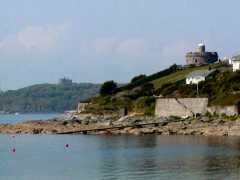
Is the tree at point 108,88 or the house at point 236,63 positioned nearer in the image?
the house at point 236,63

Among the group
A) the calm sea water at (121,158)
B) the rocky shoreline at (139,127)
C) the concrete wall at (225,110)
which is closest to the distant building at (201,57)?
the rocky shoreline at (139,127)

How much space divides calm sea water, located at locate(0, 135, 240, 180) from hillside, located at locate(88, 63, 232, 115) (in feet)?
56.2

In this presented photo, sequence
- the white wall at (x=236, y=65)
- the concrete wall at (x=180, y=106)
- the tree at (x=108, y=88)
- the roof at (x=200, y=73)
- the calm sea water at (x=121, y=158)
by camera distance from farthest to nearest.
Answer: the tree at (x=108, y=88) < the roof at (x=200, y=73) < the white wall at (x=236, y=65) < the concrete wall at (x=180, y=106) < the calm sea water at (x=121, y=158)

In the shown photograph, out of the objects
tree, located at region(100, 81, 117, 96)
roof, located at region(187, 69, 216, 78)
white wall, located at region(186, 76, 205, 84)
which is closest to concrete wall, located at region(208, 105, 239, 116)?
white wall, located at region(186, 76, 205, 84)

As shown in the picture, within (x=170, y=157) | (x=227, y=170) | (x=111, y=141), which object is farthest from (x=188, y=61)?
(x=227, y=170)

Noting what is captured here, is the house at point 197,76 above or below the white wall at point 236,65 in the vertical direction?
below

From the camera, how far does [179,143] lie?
62.0m

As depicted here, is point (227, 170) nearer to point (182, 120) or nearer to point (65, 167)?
point (65, 167)

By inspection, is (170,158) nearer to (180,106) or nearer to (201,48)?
(180,106)

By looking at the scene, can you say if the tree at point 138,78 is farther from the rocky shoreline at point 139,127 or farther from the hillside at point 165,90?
the rocky shoreline at point 139,127

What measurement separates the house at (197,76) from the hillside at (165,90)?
871 mm

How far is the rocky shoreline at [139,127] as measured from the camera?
70.4 meters

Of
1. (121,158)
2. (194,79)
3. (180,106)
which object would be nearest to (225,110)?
(180,106)

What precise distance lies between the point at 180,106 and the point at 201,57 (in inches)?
1554
